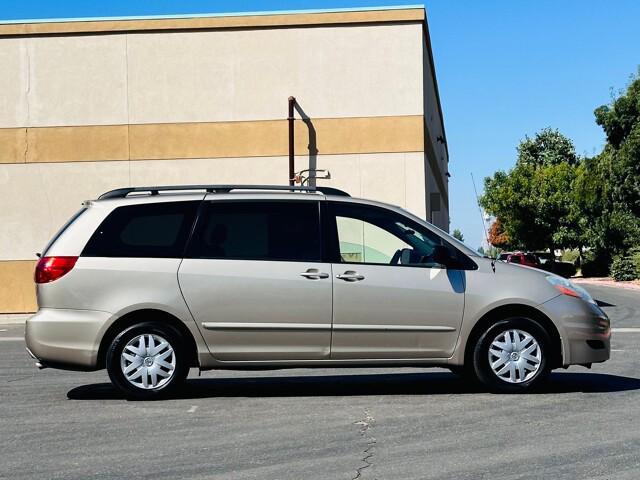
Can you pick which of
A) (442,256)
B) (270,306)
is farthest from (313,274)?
(442,256)

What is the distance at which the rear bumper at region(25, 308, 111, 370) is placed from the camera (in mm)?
8867

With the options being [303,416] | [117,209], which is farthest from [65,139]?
[303,416]

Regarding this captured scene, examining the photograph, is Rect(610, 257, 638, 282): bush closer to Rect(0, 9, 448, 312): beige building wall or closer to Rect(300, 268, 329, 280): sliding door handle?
Rect(0, 9, 448, 312): beige building wall

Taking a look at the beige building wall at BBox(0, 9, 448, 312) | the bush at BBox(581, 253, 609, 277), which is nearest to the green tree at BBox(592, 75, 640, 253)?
the bush at BBox(581, 253, 609, 277)

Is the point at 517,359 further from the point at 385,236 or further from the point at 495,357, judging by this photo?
the point at 385,236

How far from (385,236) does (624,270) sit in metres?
40.6

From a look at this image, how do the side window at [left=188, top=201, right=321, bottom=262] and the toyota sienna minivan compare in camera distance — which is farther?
the side window at [left=188, top=201, right=321, bottom=262]

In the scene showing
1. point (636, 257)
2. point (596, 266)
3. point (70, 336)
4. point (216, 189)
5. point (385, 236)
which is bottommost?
point (596, 266)

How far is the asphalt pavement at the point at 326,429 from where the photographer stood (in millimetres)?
6043

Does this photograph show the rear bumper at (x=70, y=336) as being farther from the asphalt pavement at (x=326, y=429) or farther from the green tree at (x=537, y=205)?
the green tree at (x=537, y=205)

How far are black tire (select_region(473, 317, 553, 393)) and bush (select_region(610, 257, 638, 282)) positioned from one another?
4003cm

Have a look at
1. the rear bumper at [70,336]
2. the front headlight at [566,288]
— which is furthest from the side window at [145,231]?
the front headlight at [566,288]

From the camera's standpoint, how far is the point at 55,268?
8.97 metres

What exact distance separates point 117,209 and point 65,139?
1743cm
